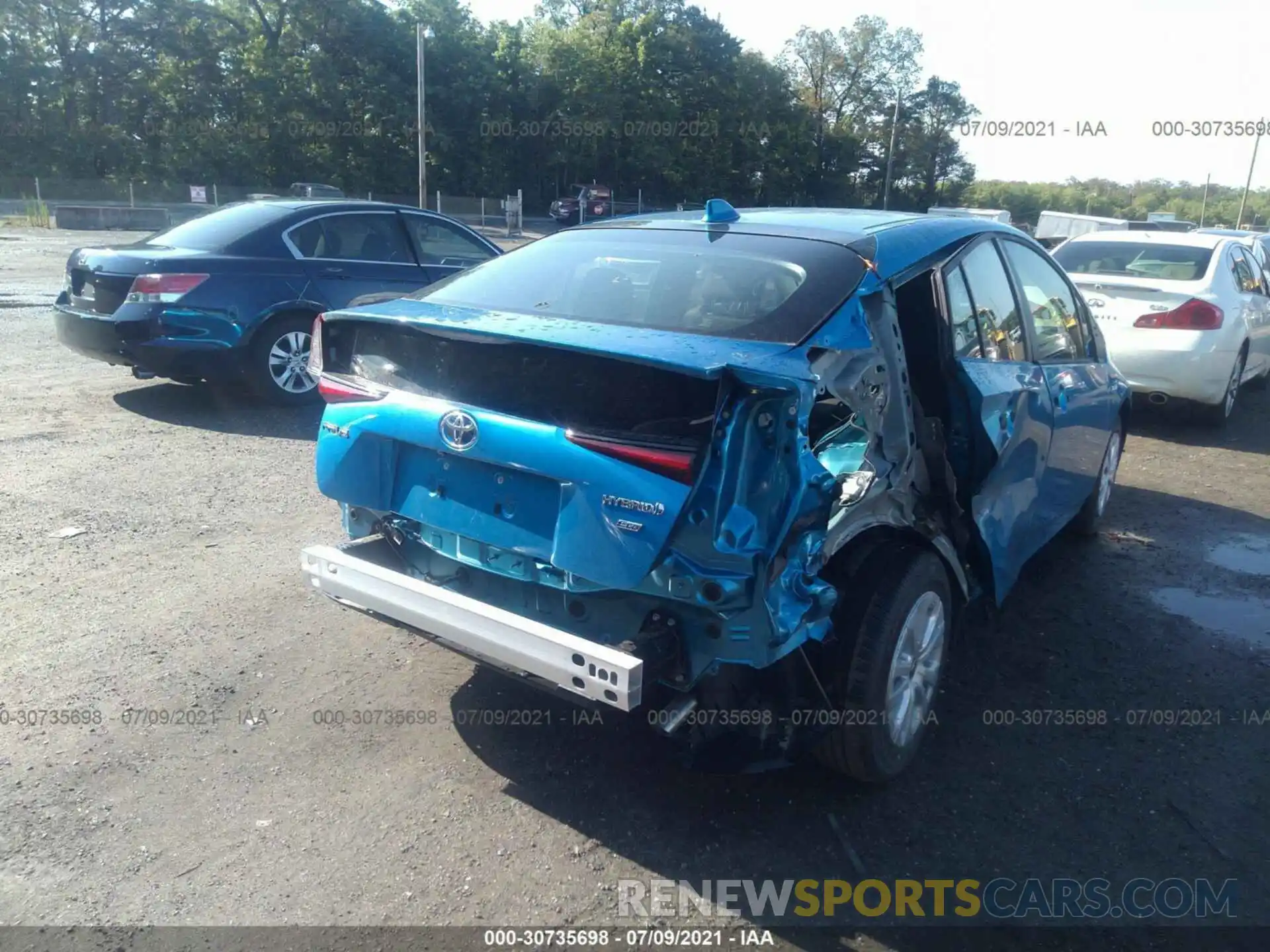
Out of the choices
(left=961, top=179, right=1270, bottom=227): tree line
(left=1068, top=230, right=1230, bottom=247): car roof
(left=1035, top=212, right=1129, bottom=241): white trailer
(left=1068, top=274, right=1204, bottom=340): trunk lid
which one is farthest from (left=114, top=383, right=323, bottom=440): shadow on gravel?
(left=961, top=179, right=1270, bottom=227): tree line

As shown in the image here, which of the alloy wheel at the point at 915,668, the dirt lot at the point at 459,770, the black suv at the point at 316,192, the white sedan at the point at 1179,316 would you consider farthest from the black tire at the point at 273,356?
the black suv at the point at 316,192

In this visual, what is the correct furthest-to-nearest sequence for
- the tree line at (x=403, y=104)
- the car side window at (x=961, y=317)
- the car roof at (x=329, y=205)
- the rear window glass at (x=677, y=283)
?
the tree line at (x=403, y=104)
the car roof at (x=329, y=205)
the car side window at (x=961, y=317)
the rear window glass at (x=677, y=283)

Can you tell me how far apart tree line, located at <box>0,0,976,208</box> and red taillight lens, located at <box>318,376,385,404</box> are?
44018mm

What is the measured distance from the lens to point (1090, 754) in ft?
12.1

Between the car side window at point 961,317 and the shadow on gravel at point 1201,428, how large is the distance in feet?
18.6

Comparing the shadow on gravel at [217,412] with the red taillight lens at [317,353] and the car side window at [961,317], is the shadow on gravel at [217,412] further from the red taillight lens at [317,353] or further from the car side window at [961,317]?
the car side window at [961,317]

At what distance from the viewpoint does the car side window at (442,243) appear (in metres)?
8.88

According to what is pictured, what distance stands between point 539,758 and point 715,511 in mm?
1308

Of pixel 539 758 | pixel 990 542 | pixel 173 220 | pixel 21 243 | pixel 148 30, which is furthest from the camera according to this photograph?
pixel 148 30

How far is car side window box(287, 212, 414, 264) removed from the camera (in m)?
8.23

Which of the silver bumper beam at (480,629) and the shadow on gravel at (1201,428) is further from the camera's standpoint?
the shadow on gravel at (1201,428)

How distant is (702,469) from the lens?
272 centimetres

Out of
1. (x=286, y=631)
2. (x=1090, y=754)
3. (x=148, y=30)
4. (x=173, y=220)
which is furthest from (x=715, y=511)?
(x=148, y=30)

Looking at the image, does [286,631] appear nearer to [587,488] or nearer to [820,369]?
[587,488]
